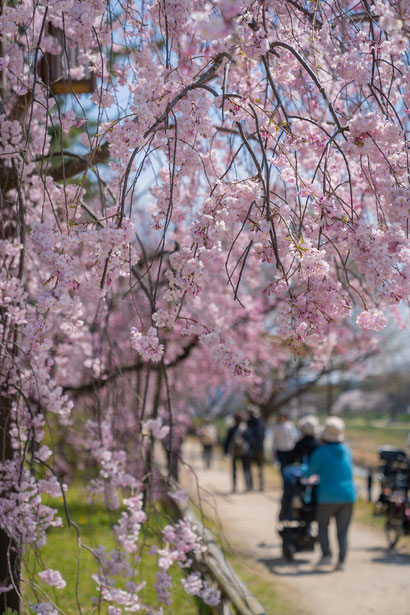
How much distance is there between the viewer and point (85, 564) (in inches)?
283

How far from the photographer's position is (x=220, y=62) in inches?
120

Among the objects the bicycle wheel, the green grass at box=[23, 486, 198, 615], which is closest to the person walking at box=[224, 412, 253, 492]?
the green grass at box=[23, 486, 198, 615]

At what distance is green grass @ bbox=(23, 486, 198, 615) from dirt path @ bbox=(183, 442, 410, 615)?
0.61 metres

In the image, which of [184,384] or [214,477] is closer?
[184,384]

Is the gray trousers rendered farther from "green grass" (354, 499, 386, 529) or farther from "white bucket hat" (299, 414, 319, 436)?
"green grass" (354, 499, 386, 529)

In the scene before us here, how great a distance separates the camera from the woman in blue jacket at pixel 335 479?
22.3 ft

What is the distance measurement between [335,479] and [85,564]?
260 cm

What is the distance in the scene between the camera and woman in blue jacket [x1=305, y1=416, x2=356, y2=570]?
6.80m

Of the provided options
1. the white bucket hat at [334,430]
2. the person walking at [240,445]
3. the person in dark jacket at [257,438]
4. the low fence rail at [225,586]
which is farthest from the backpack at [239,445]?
the low fence rail at [225,586]

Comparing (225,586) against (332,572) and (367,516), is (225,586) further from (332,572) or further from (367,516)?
(367,516)

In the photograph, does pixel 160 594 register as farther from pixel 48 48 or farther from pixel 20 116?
pixel 48 48

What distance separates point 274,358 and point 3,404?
11.4 metres

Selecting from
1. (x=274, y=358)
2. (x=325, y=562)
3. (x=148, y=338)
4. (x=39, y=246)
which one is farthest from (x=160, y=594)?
(x=274, y=358)

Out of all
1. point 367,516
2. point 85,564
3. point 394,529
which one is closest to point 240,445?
point 367,516
